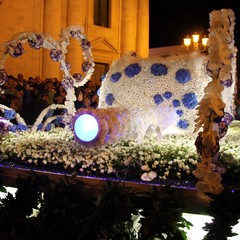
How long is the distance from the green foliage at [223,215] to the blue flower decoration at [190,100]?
3.98m

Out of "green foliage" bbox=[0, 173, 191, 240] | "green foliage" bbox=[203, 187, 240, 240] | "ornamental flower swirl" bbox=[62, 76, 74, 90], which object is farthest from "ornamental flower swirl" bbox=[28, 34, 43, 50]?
"green foliage" bbox=[203, 187, 240, 240]

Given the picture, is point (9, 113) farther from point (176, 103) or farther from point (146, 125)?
point (176, 103)

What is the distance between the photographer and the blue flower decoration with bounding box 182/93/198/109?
806cm

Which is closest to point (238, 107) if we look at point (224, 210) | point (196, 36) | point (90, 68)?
point (196, 36)

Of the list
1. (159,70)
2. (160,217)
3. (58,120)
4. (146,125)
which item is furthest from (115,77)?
(160,217)

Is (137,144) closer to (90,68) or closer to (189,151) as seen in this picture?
(189,151)

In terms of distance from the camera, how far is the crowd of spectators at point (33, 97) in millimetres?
10241

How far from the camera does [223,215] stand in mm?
4047

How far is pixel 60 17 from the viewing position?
20.7 m

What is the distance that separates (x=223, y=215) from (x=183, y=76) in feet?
14.4

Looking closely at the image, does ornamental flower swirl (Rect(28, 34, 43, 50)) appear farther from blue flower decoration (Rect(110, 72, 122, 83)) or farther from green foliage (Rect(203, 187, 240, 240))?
green foliage (Rect(203, 187, 240, 240))

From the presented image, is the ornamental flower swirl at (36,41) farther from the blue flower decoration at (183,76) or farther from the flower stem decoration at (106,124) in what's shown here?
the blue flower decoration at (183,76)

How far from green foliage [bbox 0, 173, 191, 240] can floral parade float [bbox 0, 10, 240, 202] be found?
82cm

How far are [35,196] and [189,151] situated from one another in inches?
121
